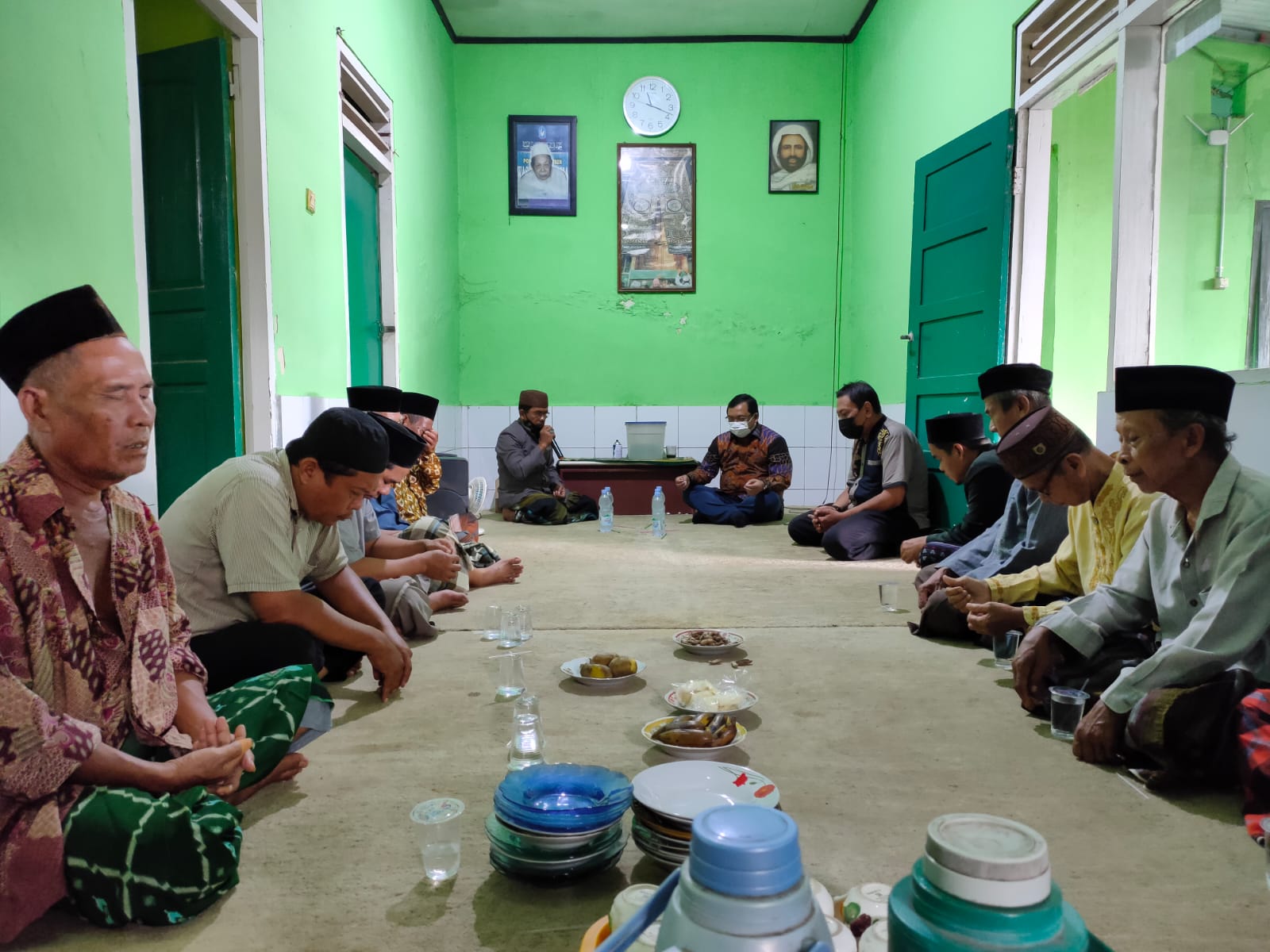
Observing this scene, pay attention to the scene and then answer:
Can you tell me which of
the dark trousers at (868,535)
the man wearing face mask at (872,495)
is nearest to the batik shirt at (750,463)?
the man wearing face mask at (872,495)

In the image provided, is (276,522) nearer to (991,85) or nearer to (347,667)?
(347,667)

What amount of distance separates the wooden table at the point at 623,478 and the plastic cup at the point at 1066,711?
A: 16.6 ft

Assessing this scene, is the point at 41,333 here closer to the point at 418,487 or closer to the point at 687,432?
the point at 418,487

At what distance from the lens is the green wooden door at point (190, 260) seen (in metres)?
3.51

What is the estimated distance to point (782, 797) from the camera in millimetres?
1863

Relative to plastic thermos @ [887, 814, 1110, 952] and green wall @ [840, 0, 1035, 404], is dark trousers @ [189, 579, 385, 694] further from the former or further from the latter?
green wall @ [840, 0, 1035, 404]

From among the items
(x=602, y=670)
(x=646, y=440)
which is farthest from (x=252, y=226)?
(x=646, y=440)

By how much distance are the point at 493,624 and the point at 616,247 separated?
5451mm

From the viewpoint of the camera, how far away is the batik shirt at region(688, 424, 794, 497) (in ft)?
21.5

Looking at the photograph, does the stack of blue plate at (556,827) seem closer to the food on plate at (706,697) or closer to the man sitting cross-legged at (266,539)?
the food on plate at (706,697)

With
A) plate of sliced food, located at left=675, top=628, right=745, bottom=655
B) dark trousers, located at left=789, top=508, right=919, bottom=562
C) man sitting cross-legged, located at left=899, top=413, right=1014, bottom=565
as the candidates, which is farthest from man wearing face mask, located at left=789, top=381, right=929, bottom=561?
plate of sliced food, located at left=675, top=628, right=745, bottom=655

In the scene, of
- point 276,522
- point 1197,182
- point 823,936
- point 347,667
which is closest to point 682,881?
point 823,936

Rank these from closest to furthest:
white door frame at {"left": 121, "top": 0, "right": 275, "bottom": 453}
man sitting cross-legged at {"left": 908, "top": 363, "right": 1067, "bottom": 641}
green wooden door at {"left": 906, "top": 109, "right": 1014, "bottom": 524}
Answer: man sitting cross-legged at {"left": 908, "top": 363, "right": 1067, "bottom": 641} → white door frame at {"left": 121, "top": 0, "right": 275, "bottom": 453} → green wooden door at {"left": 906, "top": 109, "right": 1014, "bottom": 524}

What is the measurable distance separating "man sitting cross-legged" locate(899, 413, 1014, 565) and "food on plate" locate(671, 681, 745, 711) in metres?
2.10
